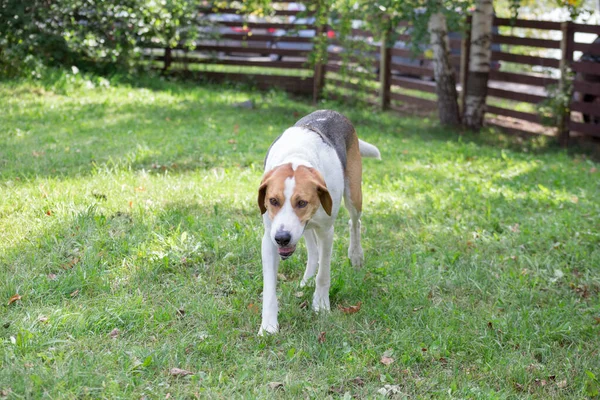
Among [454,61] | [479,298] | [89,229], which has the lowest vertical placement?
[479,298]

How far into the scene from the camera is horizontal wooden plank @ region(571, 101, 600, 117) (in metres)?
9.95

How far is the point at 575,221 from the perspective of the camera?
6.08 meters

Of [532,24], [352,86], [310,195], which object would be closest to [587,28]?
[532,24]

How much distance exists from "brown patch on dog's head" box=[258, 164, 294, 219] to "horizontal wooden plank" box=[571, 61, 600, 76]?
7657 millimetres

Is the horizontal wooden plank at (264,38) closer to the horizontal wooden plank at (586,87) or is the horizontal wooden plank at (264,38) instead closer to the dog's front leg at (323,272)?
the horizontal wooden plank at (586,87)

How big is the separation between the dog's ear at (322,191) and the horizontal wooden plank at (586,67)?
24.6 feet

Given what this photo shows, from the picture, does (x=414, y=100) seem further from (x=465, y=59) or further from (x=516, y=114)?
(x=516, y=114)

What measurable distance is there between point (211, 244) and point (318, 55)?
7.69 m

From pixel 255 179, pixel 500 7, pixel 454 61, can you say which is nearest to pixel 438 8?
pixel 454 61

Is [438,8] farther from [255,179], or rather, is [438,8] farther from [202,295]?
[202,295]

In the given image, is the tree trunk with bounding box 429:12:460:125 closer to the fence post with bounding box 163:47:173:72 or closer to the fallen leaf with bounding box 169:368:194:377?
the fence post with bounding box 163:47:173:72

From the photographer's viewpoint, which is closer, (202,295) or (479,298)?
(202,295)

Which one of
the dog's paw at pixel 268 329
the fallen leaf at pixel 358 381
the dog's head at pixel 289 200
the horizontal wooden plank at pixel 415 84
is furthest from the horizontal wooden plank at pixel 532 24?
the fallen leaf at pixel 358 381

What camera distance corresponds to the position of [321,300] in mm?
4348
